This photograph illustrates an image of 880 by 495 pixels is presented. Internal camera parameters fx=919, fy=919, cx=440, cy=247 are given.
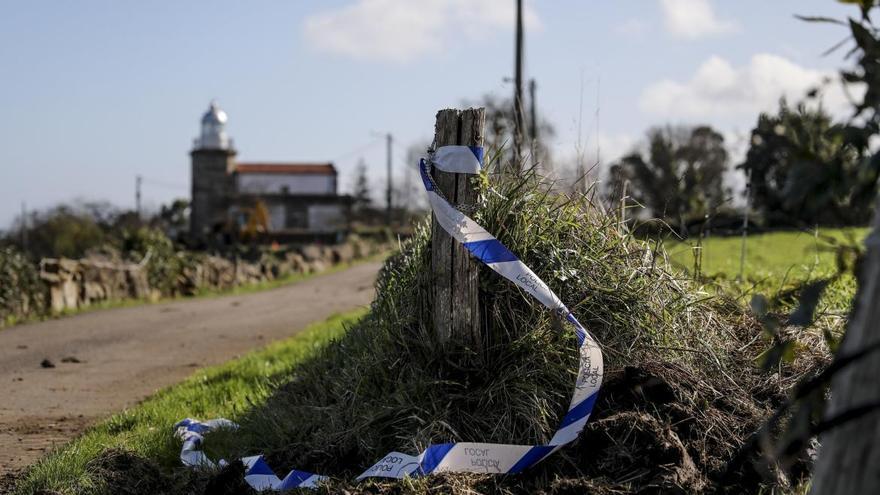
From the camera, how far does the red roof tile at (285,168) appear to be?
7944 cm

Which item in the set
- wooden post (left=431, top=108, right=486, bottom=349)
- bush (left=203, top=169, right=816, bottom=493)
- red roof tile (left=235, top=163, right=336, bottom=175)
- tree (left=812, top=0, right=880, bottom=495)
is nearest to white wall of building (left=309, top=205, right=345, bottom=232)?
red roof tile (left=235, top=163, right=336, bottom=175)

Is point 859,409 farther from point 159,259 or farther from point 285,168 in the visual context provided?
point 285,168

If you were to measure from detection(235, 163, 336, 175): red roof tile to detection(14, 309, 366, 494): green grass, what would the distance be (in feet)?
232

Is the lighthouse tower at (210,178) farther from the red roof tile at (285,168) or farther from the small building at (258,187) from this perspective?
the red roof tile at (285,168)

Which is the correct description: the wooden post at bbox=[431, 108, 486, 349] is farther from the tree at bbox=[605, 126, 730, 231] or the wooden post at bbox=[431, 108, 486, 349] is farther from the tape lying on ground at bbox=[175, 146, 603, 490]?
the tree at bbox=[605, 126, 730, 231]

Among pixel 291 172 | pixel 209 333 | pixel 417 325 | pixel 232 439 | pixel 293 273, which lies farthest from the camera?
pixel 291 172

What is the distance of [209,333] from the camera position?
12789 millimetres

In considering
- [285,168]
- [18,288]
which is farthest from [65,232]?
[285,168]

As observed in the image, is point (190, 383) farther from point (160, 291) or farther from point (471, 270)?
point (160, 291)

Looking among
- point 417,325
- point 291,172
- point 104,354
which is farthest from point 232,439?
point 291,172

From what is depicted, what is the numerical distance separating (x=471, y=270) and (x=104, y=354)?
22.6ft

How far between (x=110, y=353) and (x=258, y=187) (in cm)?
6662

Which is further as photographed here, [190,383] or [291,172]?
[291,172]

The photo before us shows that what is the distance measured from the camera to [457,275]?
4930 millimetres
